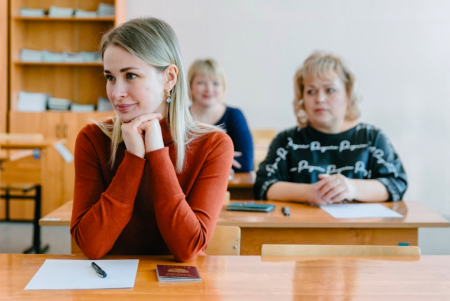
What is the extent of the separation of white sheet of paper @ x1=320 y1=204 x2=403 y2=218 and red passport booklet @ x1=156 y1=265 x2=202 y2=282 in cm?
92

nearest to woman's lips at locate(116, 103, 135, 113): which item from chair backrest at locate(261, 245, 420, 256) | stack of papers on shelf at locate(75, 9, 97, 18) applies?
chair backrest at locate(261, 245, 420, 256)

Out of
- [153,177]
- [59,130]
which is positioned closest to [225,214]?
[153,177]

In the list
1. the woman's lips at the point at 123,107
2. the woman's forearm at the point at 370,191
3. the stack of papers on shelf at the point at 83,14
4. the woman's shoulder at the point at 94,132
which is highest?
the stack of papers on shelf at the point at 83,14

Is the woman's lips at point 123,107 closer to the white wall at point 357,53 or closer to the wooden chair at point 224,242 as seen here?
the wooden chair at point 224,242

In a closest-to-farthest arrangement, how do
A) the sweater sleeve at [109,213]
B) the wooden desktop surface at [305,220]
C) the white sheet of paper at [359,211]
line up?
the sweater sleeve at [109,213], the wooden desktop surface at [305,220], the white sheet of paper at [359,211]

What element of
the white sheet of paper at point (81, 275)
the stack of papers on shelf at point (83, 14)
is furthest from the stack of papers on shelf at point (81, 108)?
the white sheet of paper at point (81, 275)

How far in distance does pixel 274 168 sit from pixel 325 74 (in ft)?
1.70

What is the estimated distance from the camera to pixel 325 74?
7.57 feet

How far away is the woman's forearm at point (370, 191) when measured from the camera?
216 cm

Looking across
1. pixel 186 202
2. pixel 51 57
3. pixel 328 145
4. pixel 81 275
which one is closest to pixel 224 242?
pixel 186 202

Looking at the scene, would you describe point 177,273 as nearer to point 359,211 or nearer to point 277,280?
point 277,280

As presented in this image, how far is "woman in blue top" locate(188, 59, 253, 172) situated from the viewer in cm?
365

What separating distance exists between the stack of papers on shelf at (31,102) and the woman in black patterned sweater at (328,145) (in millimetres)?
3309

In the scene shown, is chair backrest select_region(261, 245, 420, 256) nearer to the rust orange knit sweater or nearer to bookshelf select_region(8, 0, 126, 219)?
the rust orange knit sweater
